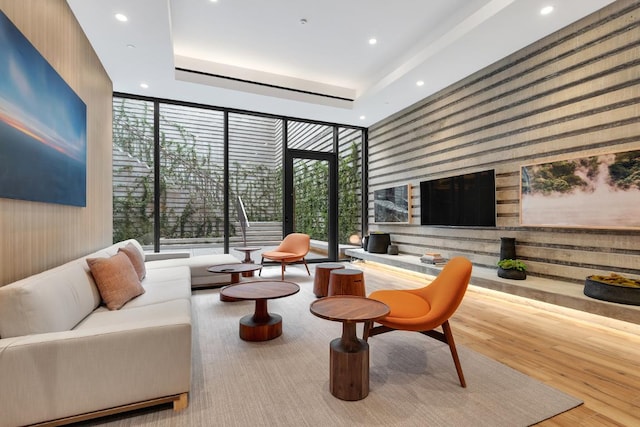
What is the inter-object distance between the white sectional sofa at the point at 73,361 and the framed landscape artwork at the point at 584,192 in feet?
12.8

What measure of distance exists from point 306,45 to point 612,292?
4.62 metres

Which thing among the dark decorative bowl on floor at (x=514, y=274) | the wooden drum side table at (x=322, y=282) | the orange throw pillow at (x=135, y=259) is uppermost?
the orange throw pillow at (x=135, y=259)

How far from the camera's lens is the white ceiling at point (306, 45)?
10.7ft

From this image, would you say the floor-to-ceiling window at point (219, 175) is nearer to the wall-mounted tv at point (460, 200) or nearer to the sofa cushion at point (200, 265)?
the sofa cushion at point (200, 265)

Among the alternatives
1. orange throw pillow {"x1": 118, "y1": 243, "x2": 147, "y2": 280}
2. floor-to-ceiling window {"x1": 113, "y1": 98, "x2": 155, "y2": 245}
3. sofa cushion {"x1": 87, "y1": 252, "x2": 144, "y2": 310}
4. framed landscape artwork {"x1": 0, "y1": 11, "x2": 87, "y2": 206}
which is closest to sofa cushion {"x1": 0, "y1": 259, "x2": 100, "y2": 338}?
sofa cushion {"x1": 87, "y1": 252, "x2": 144, "y2": 310}

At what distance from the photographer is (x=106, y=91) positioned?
424 cm

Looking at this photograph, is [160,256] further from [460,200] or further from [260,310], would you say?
[460,200]

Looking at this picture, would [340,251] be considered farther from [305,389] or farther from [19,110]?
[19,110]

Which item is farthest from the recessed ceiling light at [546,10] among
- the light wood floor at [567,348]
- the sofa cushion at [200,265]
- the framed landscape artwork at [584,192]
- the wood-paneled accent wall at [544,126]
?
the sofa cushion at [200,265]

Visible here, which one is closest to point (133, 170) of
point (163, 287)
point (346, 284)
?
point (163, 287)

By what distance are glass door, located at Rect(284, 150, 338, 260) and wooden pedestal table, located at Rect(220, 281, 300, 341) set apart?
352 centimetres

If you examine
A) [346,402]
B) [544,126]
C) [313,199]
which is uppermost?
[544,126]

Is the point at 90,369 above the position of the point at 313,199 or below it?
below

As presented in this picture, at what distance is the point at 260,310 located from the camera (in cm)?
277
